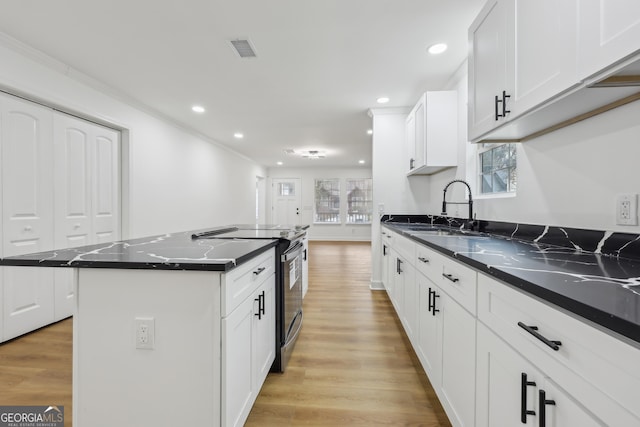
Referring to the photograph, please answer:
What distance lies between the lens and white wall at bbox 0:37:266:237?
2.47m

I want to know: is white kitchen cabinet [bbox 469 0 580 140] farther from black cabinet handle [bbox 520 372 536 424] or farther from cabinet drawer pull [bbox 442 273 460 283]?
Answer: black cabinet handle [bbox 520 372 536 424]

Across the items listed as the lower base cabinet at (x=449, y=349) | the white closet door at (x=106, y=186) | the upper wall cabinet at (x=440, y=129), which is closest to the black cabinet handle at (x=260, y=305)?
the lower base cabinet at (x=449, y=349)

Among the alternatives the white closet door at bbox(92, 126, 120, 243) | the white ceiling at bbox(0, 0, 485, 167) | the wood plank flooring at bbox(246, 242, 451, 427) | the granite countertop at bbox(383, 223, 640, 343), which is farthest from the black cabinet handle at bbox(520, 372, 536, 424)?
the white closet door at bbox(92, 126, 120, 243)

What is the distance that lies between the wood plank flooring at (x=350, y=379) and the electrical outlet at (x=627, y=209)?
1272 millimetres

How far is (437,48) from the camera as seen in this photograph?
242cm

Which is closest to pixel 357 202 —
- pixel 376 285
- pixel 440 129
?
pixel 376 285

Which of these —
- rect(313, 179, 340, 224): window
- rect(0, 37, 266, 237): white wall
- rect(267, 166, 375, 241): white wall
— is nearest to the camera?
rect(0, 37, 266, 237): white wall

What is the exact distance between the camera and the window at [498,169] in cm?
217

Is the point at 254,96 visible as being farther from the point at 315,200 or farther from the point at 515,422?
the point at 315,200

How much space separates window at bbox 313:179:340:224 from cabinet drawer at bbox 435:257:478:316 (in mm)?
7936

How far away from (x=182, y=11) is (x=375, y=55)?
1.60 meters

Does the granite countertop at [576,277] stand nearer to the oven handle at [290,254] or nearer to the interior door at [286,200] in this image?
the oven handle at [290,254]

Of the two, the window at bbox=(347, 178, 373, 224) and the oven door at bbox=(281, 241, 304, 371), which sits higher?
the window at bbox=(347, 178, 373, 224)

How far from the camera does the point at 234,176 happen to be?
22.6 feet
